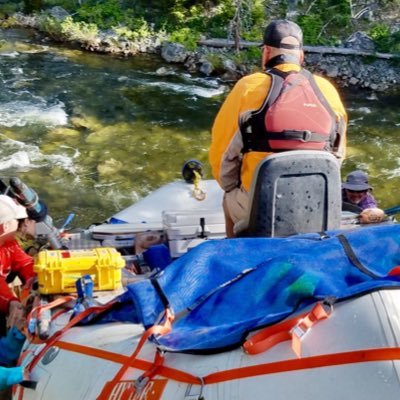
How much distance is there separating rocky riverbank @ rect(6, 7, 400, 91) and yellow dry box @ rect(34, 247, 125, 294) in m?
9.98

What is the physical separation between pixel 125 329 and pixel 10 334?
1067 mm

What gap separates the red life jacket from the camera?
11.3 feet

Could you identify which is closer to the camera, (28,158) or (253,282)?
(253,282)

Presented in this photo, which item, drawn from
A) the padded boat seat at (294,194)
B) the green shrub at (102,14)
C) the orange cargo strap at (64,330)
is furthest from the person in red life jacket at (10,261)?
the green shrub at (102,14)

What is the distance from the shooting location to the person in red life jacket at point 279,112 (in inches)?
136

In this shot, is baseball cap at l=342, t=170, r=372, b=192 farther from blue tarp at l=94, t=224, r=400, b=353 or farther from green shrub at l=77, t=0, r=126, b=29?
green shrub at l=77, t=0, r=126, b=29

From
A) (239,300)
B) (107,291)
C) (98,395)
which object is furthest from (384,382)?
(107,291)

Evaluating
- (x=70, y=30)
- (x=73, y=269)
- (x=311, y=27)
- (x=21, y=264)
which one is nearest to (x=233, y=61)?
(x=311, y=27)

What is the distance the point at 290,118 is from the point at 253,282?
1260 millimetres

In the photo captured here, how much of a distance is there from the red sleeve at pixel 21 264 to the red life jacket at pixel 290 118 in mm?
1497

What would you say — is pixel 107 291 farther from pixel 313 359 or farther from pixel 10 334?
pixel 313 359

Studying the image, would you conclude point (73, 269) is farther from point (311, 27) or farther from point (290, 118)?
point (311, 27)

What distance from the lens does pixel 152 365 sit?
243cm

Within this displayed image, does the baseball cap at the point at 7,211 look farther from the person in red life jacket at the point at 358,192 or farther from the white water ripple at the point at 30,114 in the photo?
the white water ripple at the point at 30,114
